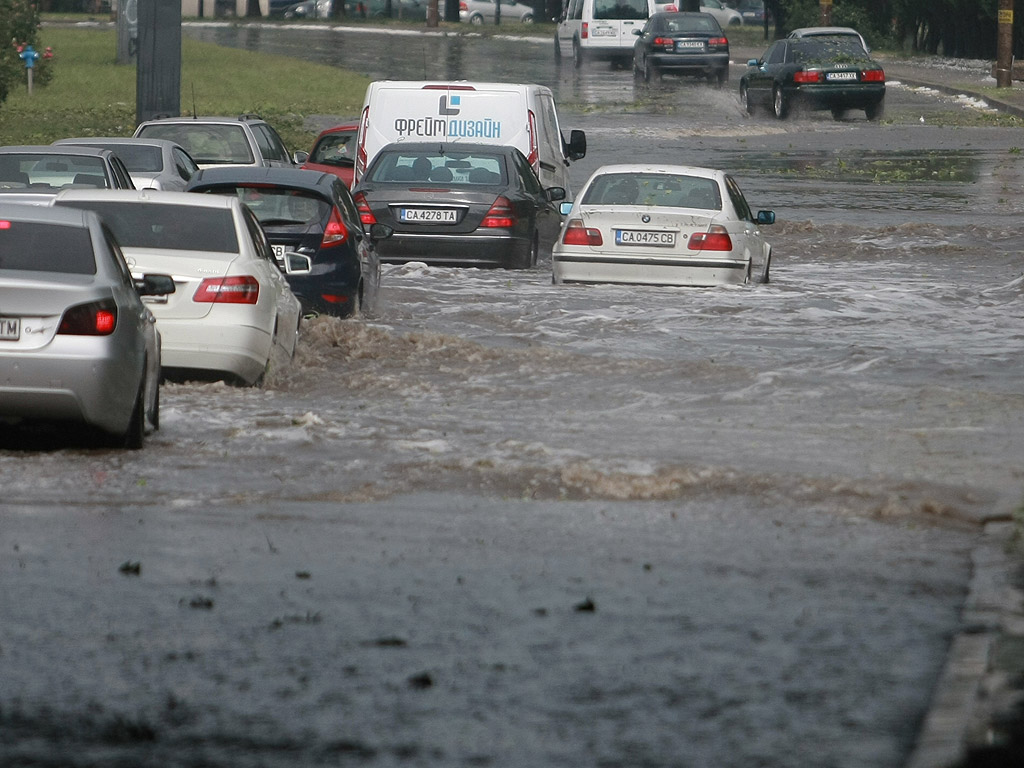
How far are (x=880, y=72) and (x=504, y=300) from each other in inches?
957

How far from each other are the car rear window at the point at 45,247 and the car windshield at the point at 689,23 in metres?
40.7

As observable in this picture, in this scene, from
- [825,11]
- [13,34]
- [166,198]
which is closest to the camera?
[166,198]

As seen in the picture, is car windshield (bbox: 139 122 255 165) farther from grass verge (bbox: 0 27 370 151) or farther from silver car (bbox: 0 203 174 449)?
silver car (bbox: 0 203 174 449)

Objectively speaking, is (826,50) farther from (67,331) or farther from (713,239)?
(67,331)

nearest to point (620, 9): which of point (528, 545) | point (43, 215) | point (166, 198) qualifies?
point (166, 198)

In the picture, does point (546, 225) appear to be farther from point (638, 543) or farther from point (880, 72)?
point (880, 72)

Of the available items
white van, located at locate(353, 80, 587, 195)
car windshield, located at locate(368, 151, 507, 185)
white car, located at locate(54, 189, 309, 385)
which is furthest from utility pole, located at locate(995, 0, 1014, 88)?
white car, located at locate(54, 189, 309, 385)

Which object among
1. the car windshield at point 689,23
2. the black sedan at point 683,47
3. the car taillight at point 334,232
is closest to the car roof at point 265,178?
the car taillight at point 334,232

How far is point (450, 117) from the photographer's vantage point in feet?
73.6

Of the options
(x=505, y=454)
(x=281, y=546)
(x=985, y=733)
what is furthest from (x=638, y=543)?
(x=985, y=733)

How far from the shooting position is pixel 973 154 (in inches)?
1361

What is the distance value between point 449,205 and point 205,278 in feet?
25.2

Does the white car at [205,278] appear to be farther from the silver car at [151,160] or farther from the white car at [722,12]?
the white car at [722,12]

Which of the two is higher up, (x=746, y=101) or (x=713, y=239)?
(x=713, y=239)
